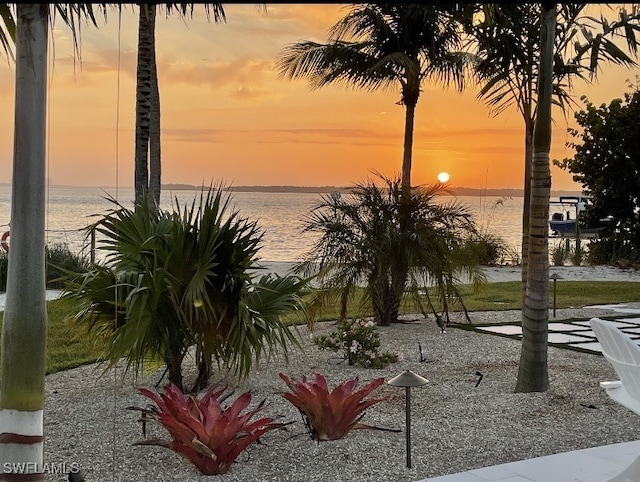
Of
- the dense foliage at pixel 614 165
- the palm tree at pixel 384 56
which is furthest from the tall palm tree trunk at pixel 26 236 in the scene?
the dense foliage at pixel 614 165

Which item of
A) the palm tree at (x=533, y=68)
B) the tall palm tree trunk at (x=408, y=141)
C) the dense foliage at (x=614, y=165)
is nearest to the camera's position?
the palm tree at (x=533, y=68)

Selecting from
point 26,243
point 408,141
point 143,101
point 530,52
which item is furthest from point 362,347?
point 408,141

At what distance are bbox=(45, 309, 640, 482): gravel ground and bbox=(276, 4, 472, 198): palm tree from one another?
18.7ft

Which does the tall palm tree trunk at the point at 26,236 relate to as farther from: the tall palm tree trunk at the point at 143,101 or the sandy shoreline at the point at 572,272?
the sandy shoreline at the point at 572,272

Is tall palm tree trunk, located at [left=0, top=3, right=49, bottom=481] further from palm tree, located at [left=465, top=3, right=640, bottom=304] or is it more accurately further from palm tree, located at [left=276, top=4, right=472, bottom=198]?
palm tree, located at [left=276, top=4, right=472, bottom=198]

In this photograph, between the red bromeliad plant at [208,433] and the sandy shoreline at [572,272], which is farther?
the sandy shoreline at [572,272]

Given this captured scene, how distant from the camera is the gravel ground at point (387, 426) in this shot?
4.05 meters

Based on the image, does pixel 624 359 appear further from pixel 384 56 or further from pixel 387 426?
pixel 384 56

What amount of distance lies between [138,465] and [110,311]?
5.43 ft

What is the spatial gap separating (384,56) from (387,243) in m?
4.78

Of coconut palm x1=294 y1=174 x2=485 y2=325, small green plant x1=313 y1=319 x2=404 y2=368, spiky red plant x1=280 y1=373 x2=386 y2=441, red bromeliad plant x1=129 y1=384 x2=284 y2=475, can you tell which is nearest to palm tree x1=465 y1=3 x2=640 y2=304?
coconut palm x1=294 y1=174 x2=485 y2=325

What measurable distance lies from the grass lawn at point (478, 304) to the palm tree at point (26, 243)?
4117mm

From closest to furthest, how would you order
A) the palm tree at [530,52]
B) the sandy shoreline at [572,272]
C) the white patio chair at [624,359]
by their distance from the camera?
1. the white patio chair at [624,359]
2. the palm tree at [530,52]
3. the sandy shoreline at [572,272]

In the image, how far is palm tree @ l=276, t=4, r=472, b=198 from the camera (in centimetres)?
1208
